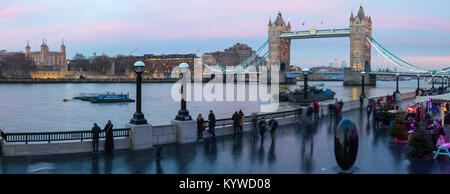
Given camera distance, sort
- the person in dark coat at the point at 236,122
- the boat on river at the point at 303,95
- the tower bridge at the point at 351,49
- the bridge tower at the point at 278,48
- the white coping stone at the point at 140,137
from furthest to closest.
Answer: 1. the bridge tower at the point at 278,48
2. the tower bridge at the point at 351,49
3. the boat on river at the point at 303,95
4. the person in dark coat at the point at 236,122
5. the white coping stone at the point at 140,137

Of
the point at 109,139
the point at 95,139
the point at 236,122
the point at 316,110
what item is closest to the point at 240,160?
the point at 109,139

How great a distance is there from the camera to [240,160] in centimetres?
1124

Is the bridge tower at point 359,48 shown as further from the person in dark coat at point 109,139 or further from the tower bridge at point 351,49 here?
the person in dark coat at point 109,139

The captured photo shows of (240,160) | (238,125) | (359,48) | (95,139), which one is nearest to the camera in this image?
(240,160)

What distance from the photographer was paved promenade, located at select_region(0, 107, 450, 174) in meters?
10.1

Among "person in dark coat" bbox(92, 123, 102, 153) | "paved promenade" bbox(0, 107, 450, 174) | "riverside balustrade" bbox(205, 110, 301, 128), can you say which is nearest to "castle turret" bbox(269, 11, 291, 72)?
"riverside balustrade" bbox(205, 110, 301, 128)

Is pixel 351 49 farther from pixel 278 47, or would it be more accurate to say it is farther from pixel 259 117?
pixel 259 117

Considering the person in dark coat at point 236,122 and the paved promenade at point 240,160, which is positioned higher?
the person in dark coat at point 236,122

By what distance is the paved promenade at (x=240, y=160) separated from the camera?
396 inches

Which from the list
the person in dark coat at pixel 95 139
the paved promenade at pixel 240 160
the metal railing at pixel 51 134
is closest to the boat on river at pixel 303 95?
the paved promenade at pixel 240 160

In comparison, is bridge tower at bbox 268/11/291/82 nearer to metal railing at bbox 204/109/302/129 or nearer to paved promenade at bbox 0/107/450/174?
metal railing at bbox 204/109/302/129

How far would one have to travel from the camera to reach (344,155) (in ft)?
31.0
